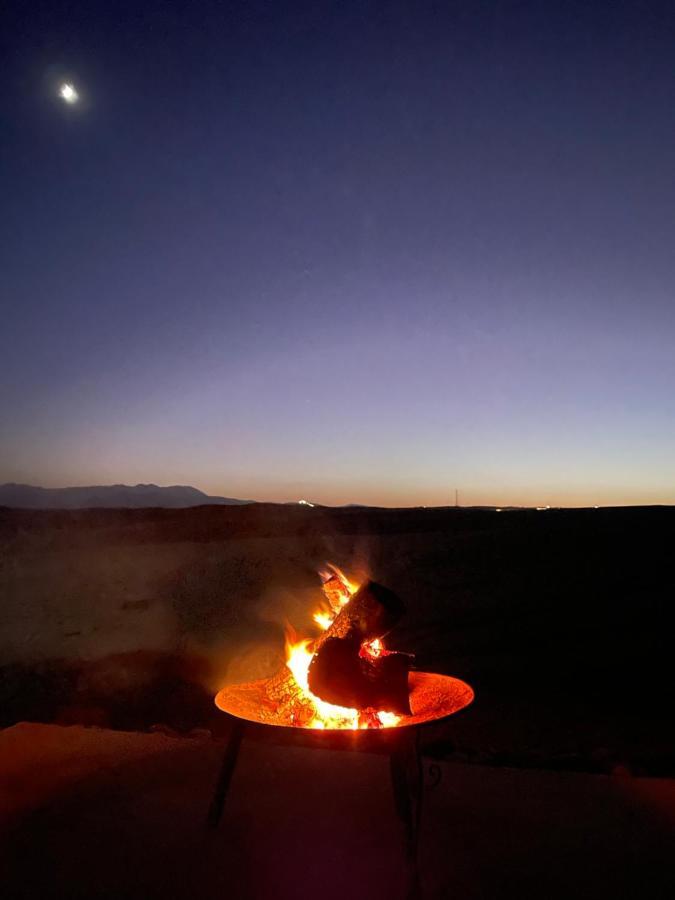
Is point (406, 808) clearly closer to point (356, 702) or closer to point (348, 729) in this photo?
point (348, 729)

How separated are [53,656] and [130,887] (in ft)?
28.3

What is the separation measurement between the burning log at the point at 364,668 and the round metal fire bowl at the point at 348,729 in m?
0.19

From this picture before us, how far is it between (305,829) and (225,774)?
646 mm

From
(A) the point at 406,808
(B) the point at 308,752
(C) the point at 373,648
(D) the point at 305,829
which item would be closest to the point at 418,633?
(B) the point at 308,752

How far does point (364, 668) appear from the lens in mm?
3639

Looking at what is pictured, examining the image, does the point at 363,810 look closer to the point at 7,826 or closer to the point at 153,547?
the point at 7,826

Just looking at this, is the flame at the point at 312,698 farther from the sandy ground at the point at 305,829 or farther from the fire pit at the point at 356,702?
the sandy ground at the point at 305,829

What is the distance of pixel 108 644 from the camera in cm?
1198

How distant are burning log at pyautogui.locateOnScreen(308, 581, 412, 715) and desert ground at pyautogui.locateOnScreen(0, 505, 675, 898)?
38.2 inches

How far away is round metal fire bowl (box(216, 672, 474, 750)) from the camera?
3131 mm

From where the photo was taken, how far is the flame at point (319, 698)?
144 inches

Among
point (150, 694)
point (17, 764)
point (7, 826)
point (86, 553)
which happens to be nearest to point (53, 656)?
point (150, 694)

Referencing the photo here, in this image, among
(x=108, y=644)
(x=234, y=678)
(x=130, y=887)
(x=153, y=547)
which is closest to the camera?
(x=130, y=887)

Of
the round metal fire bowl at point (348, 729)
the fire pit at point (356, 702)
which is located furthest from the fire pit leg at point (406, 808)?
the round metal fire bowl at point (348, 729)
